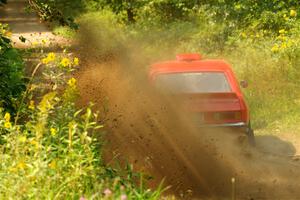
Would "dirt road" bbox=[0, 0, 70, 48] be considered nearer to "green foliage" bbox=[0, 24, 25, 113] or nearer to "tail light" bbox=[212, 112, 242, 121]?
"tail light" bbox=[212, 112, 242, 121]

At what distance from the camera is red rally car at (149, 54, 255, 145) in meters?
10.9

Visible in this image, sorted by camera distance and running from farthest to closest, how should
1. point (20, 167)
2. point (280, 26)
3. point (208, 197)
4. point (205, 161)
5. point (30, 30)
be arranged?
1. point (30, 30)
2. point (280, 26)
3. point (205, 161)
4. point (208, 197)
5. point (20, 167)

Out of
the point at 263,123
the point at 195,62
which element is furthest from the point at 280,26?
the point at 195,62

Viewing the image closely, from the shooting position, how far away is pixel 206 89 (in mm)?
11398

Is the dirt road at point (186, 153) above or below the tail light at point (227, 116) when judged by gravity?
below

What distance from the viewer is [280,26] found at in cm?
2145

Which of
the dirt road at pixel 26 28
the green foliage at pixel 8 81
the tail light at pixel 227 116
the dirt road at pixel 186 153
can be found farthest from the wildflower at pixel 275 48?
the dirt road at pixel 26 28

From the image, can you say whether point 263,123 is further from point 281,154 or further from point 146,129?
point 146,129

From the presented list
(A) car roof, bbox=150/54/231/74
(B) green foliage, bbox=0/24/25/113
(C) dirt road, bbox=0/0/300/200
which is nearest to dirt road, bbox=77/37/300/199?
(C) dirt road, bbox=0/0/300/200

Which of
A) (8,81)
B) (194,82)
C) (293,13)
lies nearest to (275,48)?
(293,13)

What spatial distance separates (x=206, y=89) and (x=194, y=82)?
235 millimetres

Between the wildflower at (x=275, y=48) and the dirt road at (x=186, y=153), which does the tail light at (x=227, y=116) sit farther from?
the wildflower at (x=275, y=48)

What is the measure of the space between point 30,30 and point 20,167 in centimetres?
3024

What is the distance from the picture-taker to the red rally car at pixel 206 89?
10.9 meters
